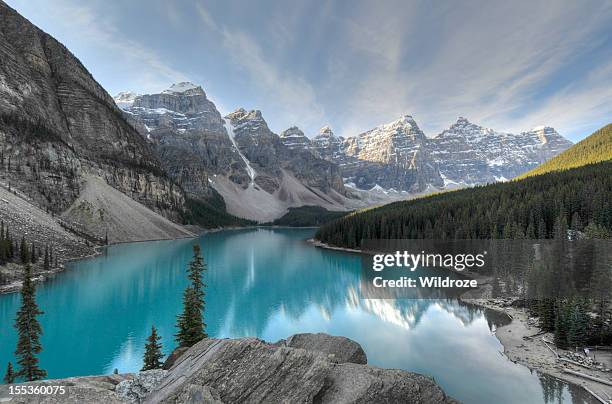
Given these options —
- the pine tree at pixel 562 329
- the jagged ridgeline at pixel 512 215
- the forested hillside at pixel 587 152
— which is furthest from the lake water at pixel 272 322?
the forested hillside at pixel 587 152

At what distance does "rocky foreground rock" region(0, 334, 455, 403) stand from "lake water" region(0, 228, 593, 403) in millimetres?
15742

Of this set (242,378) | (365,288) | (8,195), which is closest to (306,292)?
(365,288)

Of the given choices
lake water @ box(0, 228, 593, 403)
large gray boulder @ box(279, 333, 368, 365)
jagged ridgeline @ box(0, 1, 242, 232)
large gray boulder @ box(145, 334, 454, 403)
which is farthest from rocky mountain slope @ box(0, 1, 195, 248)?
large gray boulder @ box(145, 334, 454, 403)

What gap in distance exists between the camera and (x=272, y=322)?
123 ft

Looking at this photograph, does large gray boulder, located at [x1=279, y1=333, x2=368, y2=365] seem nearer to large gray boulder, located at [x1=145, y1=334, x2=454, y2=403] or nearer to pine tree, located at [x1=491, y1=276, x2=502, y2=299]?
large gray boulder, located at [x1=145, y1=334, x2=454, y2=403]

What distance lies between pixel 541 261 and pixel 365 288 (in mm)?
25234

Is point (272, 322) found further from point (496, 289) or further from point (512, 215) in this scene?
point (512, 215)

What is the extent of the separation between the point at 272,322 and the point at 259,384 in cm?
2960

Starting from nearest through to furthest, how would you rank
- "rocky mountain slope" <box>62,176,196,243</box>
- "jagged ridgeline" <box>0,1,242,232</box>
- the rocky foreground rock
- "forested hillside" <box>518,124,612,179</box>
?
the rocky foreground rock → "jagged ridgeline" <box>0,1,242,232</box> → "rocky mountain slope" <box>62,176,196,243</box> → "forested hillside" <box>518,124,612,179</box>

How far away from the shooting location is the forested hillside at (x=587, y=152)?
12444cm

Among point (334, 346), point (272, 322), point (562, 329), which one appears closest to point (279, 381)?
point (334, 346)

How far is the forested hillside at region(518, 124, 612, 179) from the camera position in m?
124

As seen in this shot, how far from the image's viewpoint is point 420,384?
1027cm

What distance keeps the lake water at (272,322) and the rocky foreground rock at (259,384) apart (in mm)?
Result: 15742
